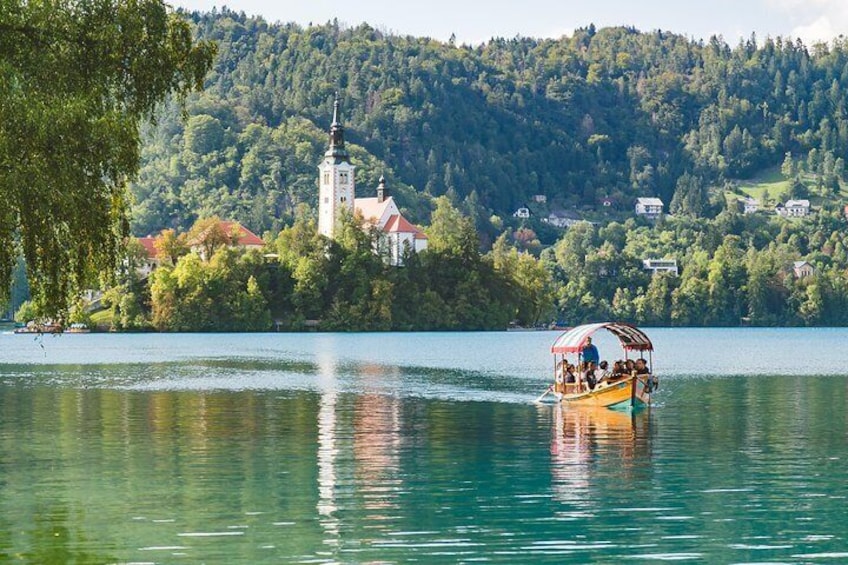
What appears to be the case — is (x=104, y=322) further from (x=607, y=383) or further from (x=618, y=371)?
(x=607, y=383)

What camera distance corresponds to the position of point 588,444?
140 ft

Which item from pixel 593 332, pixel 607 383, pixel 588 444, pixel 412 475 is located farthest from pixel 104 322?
pixel 412 475

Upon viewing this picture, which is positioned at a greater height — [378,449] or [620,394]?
[620,394]

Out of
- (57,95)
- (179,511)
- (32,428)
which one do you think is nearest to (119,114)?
(57,95)

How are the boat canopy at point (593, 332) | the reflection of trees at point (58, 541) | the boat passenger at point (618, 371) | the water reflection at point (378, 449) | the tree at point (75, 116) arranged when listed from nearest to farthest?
the reflection of trees at point (58, 541), the tree at point (75, 116), the water reflection at point (378, 449), the boat passenger at point (618, 371), the boat canopy at point (593, 332)

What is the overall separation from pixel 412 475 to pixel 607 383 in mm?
22381

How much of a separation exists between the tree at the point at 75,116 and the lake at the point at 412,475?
206 inches

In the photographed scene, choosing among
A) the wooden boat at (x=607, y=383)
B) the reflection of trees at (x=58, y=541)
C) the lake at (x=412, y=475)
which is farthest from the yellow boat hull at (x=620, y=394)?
Answer: the reflection of trees at (x=58, y=541)

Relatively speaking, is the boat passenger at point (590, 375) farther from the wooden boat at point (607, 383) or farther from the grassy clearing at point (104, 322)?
the grassy clearing at point (104, 322)

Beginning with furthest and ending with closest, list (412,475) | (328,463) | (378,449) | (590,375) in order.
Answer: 1. (590,375)
2. (378,449)
3. (328,463)
4. (412,475)

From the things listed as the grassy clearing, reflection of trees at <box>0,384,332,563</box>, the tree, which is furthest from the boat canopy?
the grassy clearing

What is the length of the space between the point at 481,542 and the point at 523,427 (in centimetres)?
2371

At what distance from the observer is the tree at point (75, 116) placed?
28.8 m

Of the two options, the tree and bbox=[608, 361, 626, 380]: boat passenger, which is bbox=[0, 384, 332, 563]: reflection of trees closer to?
the tree
